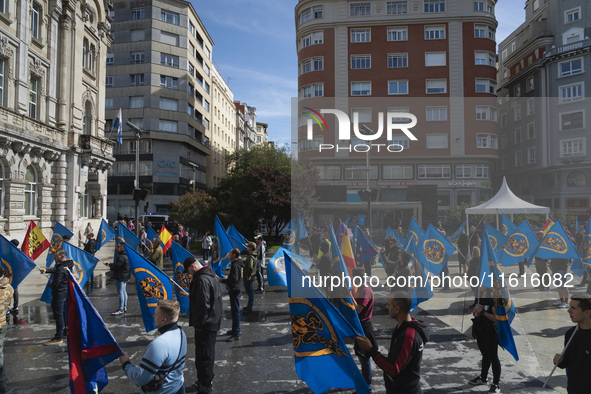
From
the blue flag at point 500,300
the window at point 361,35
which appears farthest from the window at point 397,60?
the blue flag at point 500,300

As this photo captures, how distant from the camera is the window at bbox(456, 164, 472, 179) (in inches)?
691

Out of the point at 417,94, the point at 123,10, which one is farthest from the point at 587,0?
the point at 123,10

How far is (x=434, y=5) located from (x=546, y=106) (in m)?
8.72

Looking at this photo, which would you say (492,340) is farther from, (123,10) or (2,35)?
(123,10)

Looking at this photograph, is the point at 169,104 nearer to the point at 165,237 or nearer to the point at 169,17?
the point at 169,17

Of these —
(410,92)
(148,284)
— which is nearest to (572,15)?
(410,92)

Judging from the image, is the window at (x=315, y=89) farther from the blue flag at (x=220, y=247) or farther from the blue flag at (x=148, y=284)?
the blue flag at (x=148, y=284)

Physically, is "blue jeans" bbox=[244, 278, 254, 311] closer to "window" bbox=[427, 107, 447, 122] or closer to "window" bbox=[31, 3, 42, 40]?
"window" bbox=[427, 107, 447, 122]

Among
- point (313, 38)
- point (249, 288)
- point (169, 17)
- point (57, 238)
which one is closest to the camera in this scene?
point (249, 288)

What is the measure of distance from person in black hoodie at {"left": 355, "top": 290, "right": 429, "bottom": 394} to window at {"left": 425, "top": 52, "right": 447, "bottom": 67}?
19.6 m

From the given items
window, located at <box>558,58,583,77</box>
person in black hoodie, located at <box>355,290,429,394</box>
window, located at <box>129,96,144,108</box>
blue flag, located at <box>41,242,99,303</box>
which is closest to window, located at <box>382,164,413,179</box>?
window, located at <box>558,58,583,77</box>

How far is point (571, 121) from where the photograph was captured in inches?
664

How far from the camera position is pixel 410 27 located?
22500 mm

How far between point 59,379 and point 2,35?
21.0m
